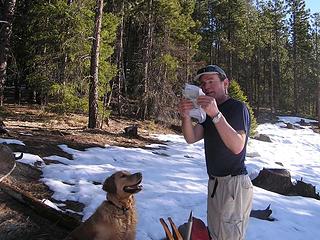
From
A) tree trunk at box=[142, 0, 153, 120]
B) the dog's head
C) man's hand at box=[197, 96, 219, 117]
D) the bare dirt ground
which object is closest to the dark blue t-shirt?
man's hand at box=[197, 96, 219, 117]

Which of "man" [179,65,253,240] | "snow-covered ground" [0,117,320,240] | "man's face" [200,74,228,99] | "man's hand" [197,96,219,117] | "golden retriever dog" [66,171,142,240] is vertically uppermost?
"man's face" [200,74,228,99]

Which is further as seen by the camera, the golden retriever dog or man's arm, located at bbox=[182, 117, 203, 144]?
the golden retriever dog

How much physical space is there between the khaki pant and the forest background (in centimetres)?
1172

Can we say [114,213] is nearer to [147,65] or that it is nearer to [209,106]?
[209,106]

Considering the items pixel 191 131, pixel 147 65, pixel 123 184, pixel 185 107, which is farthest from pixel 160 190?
pixel 147 65

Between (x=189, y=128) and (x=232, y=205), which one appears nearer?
(x=232, y=205)

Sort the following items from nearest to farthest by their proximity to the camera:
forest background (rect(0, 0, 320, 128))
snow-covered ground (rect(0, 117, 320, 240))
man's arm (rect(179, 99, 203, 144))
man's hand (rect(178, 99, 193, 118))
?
man's hand (rect(178, 99, 193, 118)), man's arm (rect(179, 99, 203, 144)), snow-covered ground (rect(0, 117, 320, 240)), forest background (rect(0, 0, 320, 128))

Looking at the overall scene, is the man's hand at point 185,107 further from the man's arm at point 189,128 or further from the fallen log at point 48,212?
the fallen log at point 48,212

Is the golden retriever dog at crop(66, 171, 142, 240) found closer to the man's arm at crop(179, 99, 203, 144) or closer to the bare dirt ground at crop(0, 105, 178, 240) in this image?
the man's arm at crop(179, 99, 203, 144)

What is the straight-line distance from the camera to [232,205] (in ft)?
11.4

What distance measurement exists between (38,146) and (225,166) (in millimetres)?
7640

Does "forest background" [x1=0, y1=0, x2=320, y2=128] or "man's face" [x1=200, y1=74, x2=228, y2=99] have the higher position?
"forest background" [x1=0, y1=0, x2=320, y2=128]

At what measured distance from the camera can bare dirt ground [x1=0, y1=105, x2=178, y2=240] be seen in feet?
17.3

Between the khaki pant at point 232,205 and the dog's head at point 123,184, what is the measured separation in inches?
38.1
